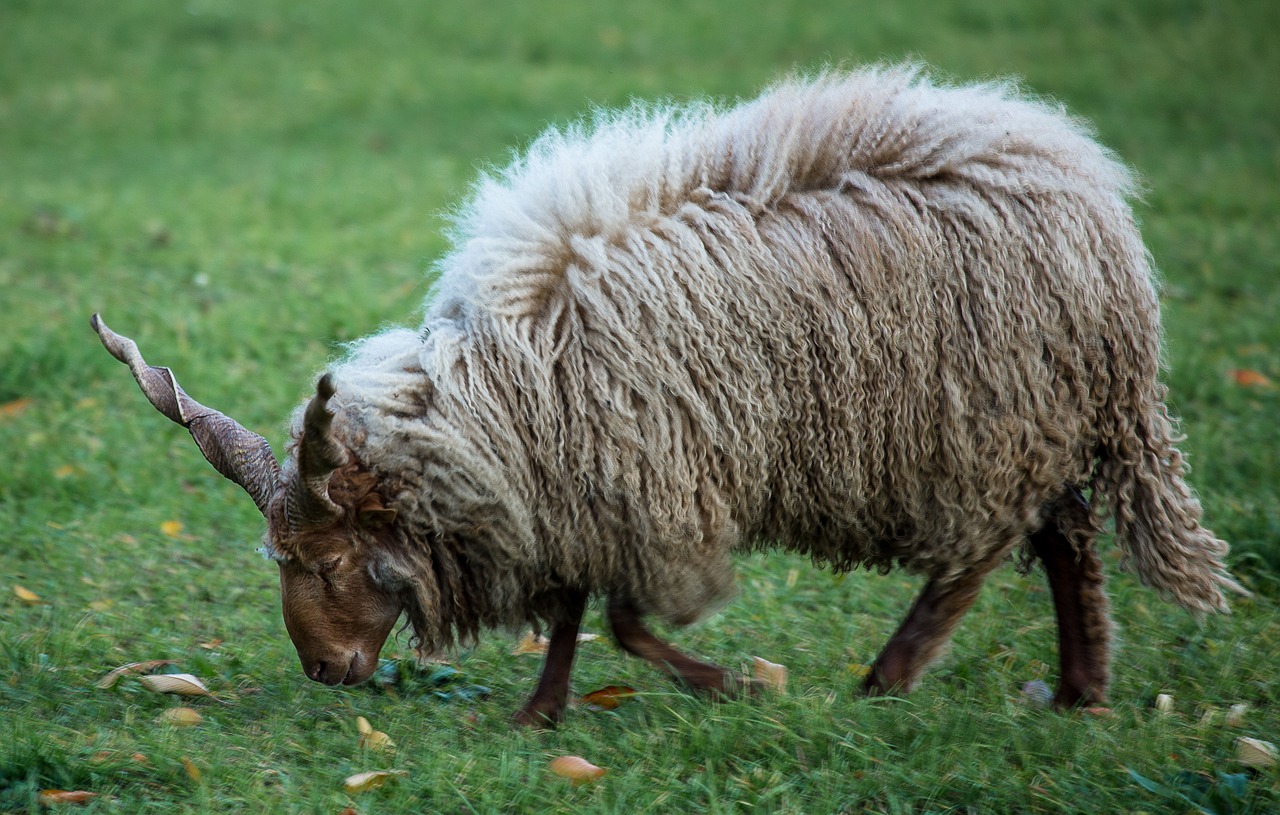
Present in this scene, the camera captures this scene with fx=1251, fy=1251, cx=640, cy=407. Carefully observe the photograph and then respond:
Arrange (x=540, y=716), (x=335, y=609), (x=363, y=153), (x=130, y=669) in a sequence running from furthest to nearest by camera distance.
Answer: (x=363, y=153) → (x=130, y=669) → (x=540, y=716) → (x=335, y=609)

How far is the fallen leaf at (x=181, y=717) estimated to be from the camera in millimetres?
3406

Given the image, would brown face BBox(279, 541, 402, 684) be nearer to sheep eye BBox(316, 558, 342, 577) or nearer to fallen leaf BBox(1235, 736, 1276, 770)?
sheep eye BBox(316, 558, 342, 577)

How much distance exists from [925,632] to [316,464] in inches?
70.2

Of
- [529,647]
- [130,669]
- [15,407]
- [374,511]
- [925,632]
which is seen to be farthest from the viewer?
[15,407]

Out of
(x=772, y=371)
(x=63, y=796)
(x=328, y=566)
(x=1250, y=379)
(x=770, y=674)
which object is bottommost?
(x=63, y=796)

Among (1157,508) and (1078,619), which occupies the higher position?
(1157,508)

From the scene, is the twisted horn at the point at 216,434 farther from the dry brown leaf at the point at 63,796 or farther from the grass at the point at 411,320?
the dry brown leaf at the point at 63,796

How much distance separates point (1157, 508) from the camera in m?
3.51

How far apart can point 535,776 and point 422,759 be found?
12.3 inches

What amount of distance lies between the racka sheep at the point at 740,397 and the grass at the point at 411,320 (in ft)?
1.14

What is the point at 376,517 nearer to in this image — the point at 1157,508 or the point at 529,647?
the point at 529,647

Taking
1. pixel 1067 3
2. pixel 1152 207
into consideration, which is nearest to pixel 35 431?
pixel 1152 207

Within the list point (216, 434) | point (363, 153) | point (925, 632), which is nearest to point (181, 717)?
point (216, 434)

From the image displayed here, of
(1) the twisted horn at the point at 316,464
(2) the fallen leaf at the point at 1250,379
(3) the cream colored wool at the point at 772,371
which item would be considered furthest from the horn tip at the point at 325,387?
(2) the fallen leaf at the point at 1250,379
